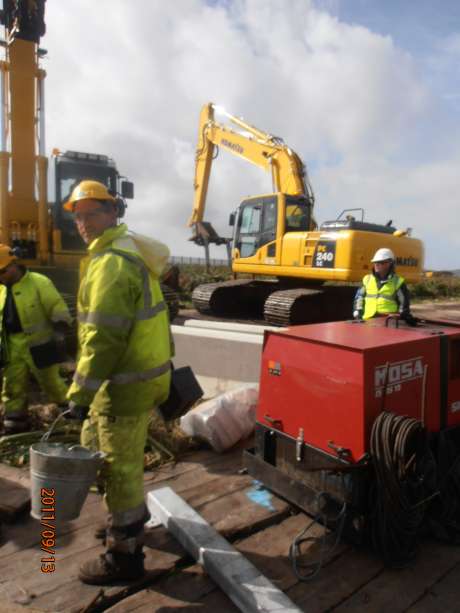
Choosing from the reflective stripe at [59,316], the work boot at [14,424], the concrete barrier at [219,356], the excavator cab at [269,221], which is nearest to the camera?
the work boot at [14,424]

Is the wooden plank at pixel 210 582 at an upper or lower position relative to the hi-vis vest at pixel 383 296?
lower

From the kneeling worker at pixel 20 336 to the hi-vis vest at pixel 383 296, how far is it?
3.30 m

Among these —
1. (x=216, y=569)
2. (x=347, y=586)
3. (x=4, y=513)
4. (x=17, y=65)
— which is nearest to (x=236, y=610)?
(x=216, y=569)

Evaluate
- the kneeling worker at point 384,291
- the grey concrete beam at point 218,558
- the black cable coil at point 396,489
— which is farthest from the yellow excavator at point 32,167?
the black cable coil at point 396,489

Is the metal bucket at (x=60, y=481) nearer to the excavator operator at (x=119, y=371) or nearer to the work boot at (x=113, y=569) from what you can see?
the excavator operator at (x=119, y=371)

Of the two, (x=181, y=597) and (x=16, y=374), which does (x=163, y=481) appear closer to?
(x=181, y=597)

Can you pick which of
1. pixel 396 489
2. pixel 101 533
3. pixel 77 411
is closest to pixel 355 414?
pixel 396 489

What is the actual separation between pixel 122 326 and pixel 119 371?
271mm

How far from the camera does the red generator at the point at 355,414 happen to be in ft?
9.16

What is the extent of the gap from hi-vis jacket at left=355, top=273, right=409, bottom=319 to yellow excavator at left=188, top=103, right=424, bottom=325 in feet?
9.23

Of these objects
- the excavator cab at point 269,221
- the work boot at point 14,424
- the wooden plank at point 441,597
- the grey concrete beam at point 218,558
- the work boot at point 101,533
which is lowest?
the wooden plank at point 441,597

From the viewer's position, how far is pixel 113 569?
2520mm

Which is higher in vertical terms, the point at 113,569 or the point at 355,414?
the point at 355,414
